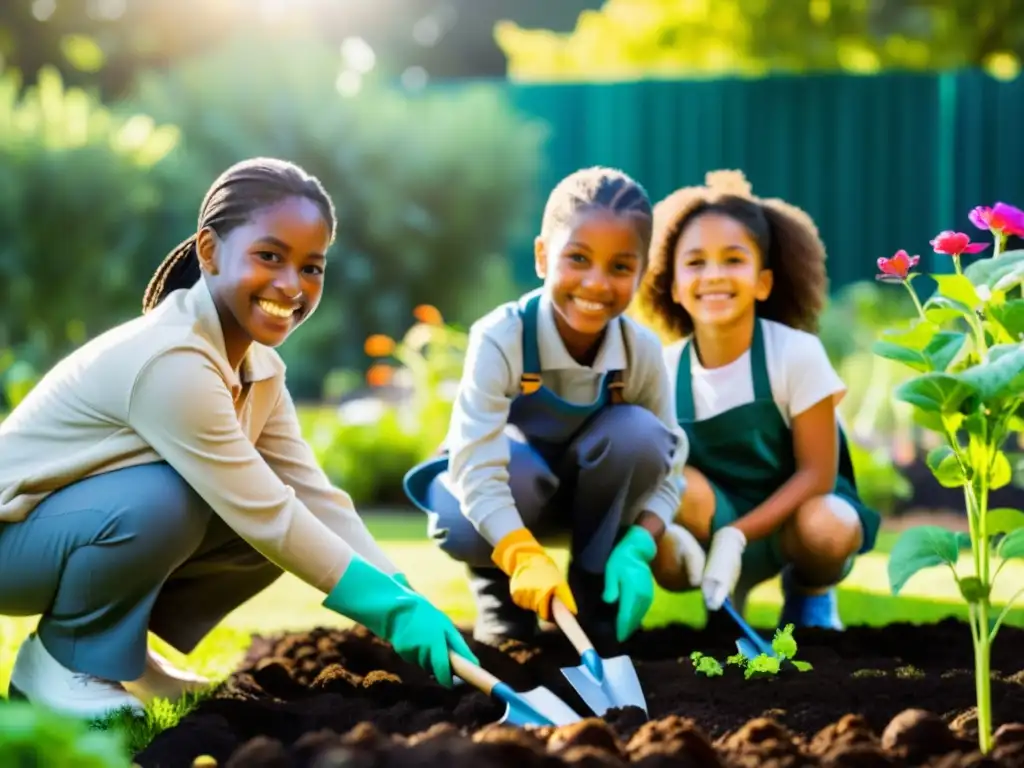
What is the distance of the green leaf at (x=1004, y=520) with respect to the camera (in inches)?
76.3

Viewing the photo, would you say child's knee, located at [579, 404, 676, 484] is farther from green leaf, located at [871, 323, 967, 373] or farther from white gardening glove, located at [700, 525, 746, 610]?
green leaf, located at [871, 323, 967, 373]

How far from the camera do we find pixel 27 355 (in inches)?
283

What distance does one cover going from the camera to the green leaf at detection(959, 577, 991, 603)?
6.02 feet

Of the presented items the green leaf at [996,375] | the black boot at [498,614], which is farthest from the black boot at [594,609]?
the green leaf at [996,375]

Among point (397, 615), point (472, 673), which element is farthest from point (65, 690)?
point (472, 673)

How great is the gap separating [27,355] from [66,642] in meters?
5.24

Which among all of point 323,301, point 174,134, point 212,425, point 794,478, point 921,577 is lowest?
point 921,577

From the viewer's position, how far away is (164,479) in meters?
2.28

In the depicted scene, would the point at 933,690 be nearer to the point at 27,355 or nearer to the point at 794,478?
the point at 794,478

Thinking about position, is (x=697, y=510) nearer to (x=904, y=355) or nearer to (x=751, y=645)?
(x=751, y=645)

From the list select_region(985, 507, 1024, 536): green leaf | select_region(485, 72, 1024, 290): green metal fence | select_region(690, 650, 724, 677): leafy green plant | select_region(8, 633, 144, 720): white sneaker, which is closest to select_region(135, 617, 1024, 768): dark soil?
select_region(690, 650, 724, 677): leafy green plant

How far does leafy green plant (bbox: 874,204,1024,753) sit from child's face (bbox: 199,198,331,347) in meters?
0.97

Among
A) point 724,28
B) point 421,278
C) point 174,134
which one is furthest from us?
point 724,28

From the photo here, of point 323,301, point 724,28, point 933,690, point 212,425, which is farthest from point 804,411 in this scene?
point 724,28
